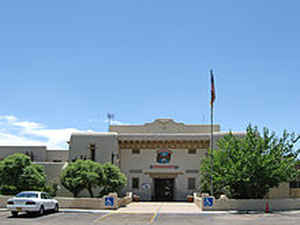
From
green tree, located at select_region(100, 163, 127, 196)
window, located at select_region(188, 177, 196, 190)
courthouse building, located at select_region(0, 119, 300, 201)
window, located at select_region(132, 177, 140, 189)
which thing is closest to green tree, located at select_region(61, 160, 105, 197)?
green tree, located at select_region(100, 163, 127, 196)

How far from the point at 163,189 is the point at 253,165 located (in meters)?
15.9

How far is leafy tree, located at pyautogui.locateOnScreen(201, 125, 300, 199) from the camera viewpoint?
2844 cm

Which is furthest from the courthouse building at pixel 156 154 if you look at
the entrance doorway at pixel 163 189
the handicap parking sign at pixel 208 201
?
the handicap parking sign at pixel 208 201

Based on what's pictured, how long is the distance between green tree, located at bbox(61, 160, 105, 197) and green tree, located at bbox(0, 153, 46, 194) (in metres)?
2.42

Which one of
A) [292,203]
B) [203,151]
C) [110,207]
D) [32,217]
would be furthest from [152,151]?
[32,217]

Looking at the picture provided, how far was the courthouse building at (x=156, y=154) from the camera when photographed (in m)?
41.0

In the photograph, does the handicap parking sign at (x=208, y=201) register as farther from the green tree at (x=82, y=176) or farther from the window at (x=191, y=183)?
the window at (x=191, y=183)

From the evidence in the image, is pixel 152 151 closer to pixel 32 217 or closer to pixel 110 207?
pixel 110 207

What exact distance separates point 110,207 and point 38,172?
9032mm

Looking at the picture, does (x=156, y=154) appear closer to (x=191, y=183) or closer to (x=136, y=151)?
(x=136, y=151)

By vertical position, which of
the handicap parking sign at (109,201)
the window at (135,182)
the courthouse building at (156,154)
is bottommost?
the handicap parking sign at (109,201)

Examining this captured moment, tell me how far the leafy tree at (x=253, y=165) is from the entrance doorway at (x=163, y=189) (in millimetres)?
11595

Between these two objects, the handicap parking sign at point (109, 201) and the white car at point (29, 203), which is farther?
the handicap parking sign at point (109, 201)

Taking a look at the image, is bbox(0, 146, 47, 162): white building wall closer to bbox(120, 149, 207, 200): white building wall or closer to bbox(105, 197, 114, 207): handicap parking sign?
bbox(120, 149, 207, 200): white building wall
